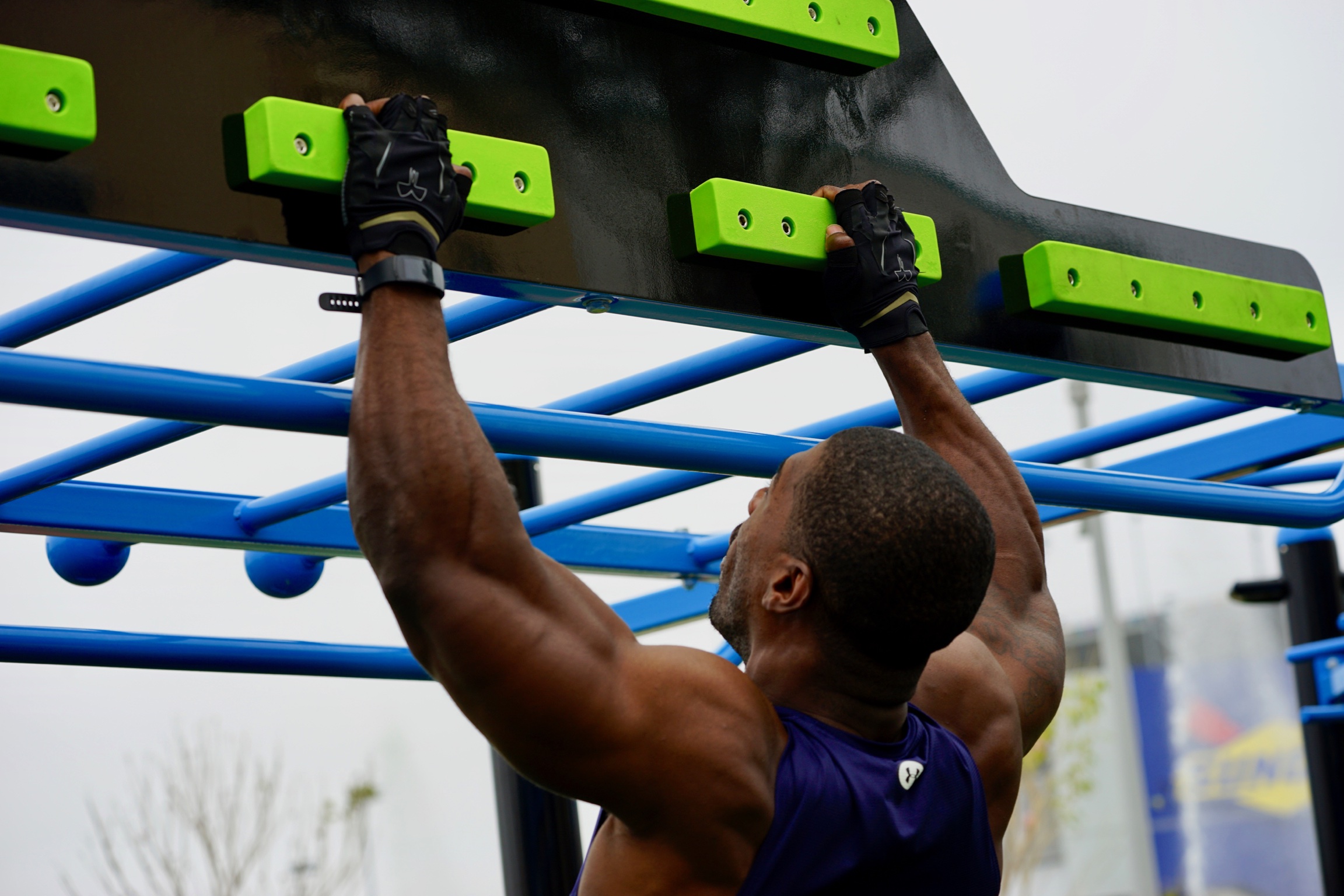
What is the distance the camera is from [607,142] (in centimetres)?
133

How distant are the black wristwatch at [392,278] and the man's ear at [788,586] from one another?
454 millimetres

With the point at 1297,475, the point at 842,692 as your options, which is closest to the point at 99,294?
the point at 842,692

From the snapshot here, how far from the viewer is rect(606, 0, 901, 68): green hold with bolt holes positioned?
1.36 meters

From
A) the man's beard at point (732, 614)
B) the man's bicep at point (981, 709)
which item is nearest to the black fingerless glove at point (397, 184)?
the man's beard at point (732, 614)

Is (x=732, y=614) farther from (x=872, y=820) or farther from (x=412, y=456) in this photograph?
(x=412, y=456)

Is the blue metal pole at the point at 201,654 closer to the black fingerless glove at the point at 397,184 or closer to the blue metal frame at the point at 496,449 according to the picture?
the blue metal frame at the point at 496,449

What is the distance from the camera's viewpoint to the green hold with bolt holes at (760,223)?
1328 millimetres

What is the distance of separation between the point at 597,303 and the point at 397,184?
10.6 inches

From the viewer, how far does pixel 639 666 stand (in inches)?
47.7

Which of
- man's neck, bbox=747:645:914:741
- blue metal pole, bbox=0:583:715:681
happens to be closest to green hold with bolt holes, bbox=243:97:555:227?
man's neck, bbox=747:645:914:741

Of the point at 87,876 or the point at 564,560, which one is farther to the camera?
the point at 87,876

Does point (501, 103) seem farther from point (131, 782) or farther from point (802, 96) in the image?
point (131, 782)

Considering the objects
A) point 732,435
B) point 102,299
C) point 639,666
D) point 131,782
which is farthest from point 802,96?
point 131,782

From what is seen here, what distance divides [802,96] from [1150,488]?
73 cm
